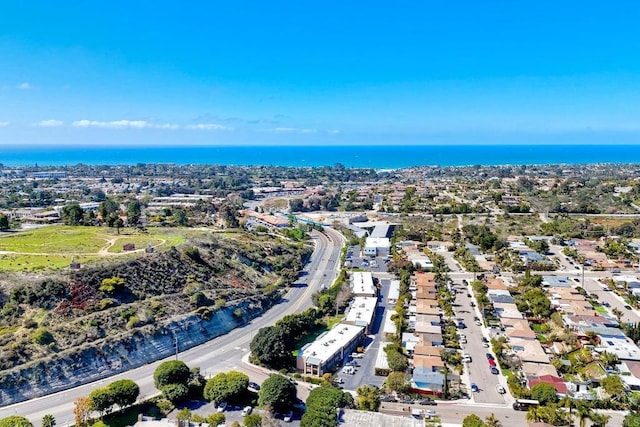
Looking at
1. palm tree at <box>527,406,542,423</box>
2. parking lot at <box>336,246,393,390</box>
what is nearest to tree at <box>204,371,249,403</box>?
parking lot at <box>336,246,393,390</box>

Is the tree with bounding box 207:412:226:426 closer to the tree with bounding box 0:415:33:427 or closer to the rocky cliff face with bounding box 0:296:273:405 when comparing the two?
the tree with bounding box 0:415:33:427

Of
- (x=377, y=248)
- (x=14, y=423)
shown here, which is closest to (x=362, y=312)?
(x=377, y=248)

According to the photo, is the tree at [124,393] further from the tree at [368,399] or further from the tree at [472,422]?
the tree at [472,422]

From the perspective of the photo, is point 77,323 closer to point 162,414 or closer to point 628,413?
point 162,414

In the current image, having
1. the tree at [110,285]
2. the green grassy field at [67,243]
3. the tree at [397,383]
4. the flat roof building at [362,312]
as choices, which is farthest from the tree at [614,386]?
the green grassy field at [67,243]

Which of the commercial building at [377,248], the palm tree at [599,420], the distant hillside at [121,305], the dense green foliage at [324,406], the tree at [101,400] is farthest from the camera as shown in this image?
the commercial building at [377,248]

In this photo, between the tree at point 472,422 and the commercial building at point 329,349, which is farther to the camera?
the commercial building at point 329,349
